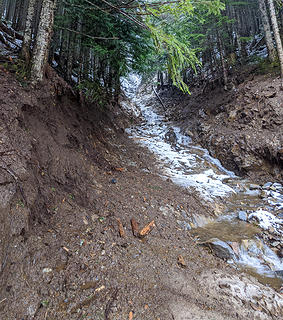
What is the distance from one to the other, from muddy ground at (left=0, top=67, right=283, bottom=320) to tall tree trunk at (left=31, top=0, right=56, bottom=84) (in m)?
0.60

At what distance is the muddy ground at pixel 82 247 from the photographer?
2320 mm

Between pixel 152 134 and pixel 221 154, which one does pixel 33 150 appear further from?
pixel 152 134

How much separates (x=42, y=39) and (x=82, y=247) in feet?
17.2

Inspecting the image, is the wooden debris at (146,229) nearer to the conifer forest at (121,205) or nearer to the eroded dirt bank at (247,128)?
the conifer forest at (121,205)

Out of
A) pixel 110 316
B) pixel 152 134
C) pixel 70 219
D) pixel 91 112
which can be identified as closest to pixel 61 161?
pixel 70 219

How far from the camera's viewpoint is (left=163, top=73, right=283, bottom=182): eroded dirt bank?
9.05m

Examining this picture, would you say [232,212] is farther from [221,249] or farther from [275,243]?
[221,249]

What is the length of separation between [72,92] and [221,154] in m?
8.59

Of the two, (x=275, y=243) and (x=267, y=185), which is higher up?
(x=267, y=185)

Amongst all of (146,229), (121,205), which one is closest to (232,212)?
(146,229)

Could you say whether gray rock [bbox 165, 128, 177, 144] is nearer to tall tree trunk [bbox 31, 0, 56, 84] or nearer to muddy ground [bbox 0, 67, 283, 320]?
muddy ground [bbox 0, 67, 283, 320]

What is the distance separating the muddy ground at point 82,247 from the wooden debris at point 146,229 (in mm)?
123

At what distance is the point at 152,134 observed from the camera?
1516 cm

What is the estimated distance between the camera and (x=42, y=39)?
4.76 meters
